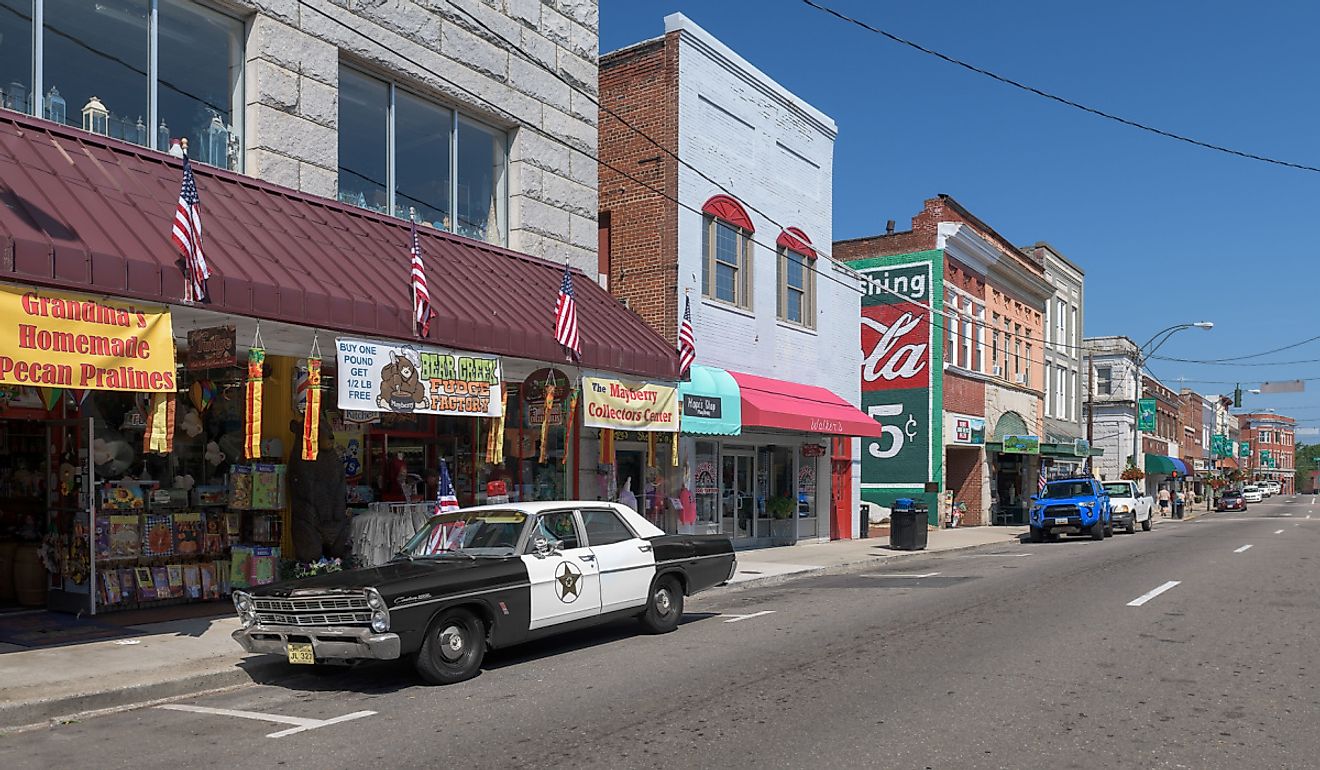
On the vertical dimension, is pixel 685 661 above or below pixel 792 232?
below

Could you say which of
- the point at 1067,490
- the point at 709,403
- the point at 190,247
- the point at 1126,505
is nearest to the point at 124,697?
the point at 190,247

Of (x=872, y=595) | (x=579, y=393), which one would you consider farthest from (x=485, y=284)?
(x=872, y=595)

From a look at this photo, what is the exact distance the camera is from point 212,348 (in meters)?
10.8

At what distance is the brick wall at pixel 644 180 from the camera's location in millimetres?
20547

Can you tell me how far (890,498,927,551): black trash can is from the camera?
2392 centimetres

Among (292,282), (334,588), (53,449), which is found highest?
(292,282)

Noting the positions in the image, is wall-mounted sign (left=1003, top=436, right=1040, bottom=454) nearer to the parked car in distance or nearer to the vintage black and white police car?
the vintage black and white police car

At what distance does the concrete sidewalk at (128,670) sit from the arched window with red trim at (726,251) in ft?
40.2

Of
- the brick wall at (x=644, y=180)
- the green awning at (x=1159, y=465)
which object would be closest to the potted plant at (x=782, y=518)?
the brick wall at (x=644, y=180)

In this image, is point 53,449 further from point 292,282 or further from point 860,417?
point 860,417

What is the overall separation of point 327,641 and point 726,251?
15207mm

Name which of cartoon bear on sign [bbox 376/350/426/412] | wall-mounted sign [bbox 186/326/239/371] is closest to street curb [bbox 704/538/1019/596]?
cartoon bear on sign [bbox 376/350/426/412]

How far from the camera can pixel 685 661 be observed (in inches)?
370

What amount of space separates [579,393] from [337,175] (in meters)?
4.50
